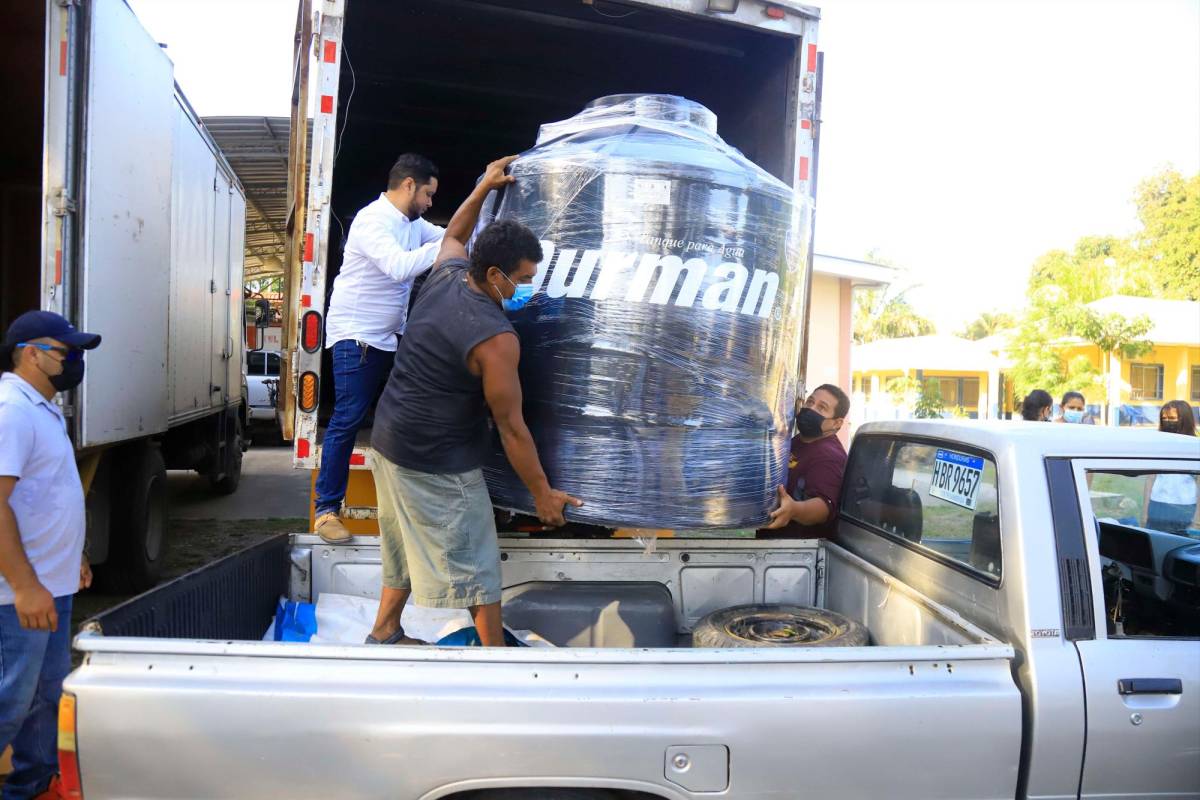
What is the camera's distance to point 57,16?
386 cm

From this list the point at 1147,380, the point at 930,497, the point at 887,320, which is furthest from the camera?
the point at 887,320

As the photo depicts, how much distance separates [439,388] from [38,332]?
1.30m

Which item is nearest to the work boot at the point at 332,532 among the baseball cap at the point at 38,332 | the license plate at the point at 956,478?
the baseball cap at the point at 38,332

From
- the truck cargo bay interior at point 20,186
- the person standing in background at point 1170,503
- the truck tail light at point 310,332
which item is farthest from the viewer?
the truck cargo bay interior at point 20,186

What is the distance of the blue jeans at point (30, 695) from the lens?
2.63 m

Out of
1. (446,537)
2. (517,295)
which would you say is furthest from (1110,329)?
A: (446,537)

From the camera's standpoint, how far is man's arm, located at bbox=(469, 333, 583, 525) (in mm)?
2498

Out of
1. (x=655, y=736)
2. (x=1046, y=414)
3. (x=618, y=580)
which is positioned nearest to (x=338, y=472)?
(x=618, y=580)

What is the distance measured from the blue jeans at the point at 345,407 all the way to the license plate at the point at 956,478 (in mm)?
2205

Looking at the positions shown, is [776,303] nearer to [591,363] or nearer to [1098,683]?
[591,363]

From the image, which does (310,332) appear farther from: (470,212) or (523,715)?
(523,715)

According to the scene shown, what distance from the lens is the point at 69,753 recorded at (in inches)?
73.2

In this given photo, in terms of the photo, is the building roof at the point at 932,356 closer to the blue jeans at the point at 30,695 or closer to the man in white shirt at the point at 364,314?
the man in white shirt at the point at 364,314

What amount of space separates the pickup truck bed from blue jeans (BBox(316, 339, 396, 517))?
4.55ft
